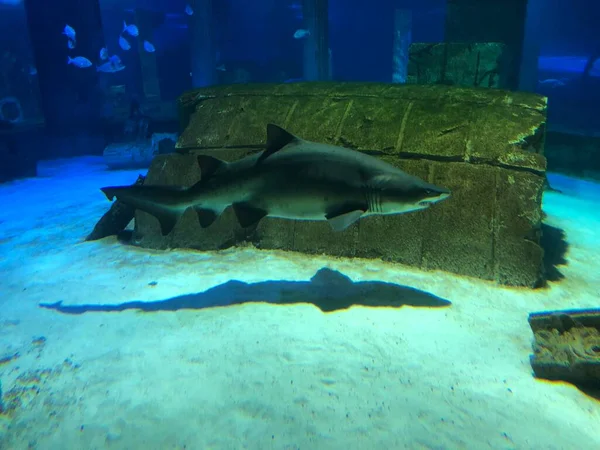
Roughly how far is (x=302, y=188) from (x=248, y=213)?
0.61m

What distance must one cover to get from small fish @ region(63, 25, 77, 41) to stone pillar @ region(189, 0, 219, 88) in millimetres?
9343

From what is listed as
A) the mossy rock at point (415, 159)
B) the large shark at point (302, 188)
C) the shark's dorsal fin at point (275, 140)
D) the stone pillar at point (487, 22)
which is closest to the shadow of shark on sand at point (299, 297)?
the mossy rock at point (415, 159)

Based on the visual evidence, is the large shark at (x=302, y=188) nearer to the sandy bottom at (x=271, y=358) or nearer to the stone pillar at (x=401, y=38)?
the sandy bottom at (x=271, y=358)

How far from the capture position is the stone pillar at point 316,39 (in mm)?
24203

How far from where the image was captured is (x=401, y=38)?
42.6 m

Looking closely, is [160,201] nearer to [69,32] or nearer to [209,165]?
[209,165]

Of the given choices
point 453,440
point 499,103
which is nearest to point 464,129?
point 499,103

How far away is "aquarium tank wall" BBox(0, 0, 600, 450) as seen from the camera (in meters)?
2.49

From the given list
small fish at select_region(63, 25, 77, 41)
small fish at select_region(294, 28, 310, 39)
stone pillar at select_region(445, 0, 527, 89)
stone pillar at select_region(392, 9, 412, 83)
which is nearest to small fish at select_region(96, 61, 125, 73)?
small fish at select_region(63, 25, 77, 41)

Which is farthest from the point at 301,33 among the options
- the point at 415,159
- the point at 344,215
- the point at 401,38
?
the point at 344,215

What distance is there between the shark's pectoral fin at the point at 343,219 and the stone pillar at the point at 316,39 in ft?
79.0

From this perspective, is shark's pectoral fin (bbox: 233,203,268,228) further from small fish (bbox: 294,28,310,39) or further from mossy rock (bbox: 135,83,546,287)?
small fish (bbox: 294,28,310,39)

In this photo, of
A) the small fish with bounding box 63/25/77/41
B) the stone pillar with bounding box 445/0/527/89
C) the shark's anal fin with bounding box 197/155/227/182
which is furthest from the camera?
the small fish with bounding box 63/25/77/41

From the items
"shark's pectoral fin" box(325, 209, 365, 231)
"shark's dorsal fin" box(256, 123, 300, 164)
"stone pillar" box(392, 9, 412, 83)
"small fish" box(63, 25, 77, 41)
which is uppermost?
"stone pillar" box(392, 9, 412, 83)
